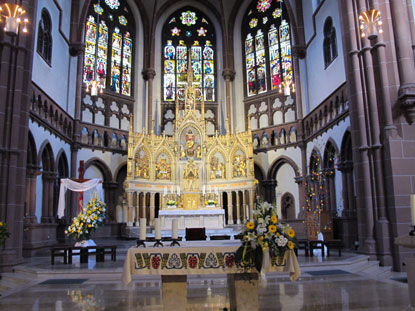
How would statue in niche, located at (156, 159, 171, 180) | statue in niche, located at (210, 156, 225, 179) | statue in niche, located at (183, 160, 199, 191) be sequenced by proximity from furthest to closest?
statue in niche, located at (210, 156, 225, 179)
statue in niche, located at (156, 159, 171, 180)
statue in niche, located at (183, 160, 199, 191)

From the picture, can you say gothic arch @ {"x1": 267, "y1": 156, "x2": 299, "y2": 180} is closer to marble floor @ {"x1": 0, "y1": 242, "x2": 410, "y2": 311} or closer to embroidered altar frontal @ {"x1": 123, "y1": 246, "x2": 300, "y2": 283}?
marble floor @ {"x1": 0, "y1": 242, "x2": 410, "y2": 311}

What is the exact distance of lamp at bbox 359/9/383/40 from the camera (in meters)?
10.3

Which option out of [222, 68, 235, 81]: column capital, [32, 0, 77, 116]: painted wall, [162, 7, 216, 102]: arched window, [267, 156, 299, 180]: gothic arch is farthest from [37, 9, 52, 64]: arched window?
[267, 156, 299, 180]: gothic arch

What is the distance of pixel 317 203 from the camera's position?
16.7m

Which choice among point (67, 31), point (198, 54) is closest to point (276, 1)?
point (198, 54)

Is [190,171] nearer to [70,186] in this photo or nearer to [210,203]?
[210,203]

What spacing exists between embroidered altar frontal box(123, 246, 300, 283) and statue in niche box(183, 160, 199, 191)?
13.5 metres

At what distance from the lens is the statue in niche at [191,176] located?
18705 millimetres

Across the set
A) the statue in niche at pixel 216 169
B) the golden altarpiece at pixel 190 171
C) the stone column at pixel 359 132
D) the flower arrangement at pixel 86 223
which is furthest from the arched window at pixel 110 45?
the stone column at pixel 359 132

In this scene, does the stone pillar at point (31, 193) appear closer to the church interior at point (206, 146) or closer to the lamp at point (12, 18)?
the church interior at point (206, 146)

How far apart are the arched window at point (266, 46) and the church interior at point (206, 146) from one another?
0.10 meters

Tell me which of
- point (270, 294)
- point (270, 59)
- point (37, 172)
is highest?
point (270, 59)

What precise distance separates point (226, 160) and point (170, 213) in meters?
4.39

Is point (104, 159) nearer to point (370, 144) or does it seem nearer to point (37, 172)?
point (37, 172)
